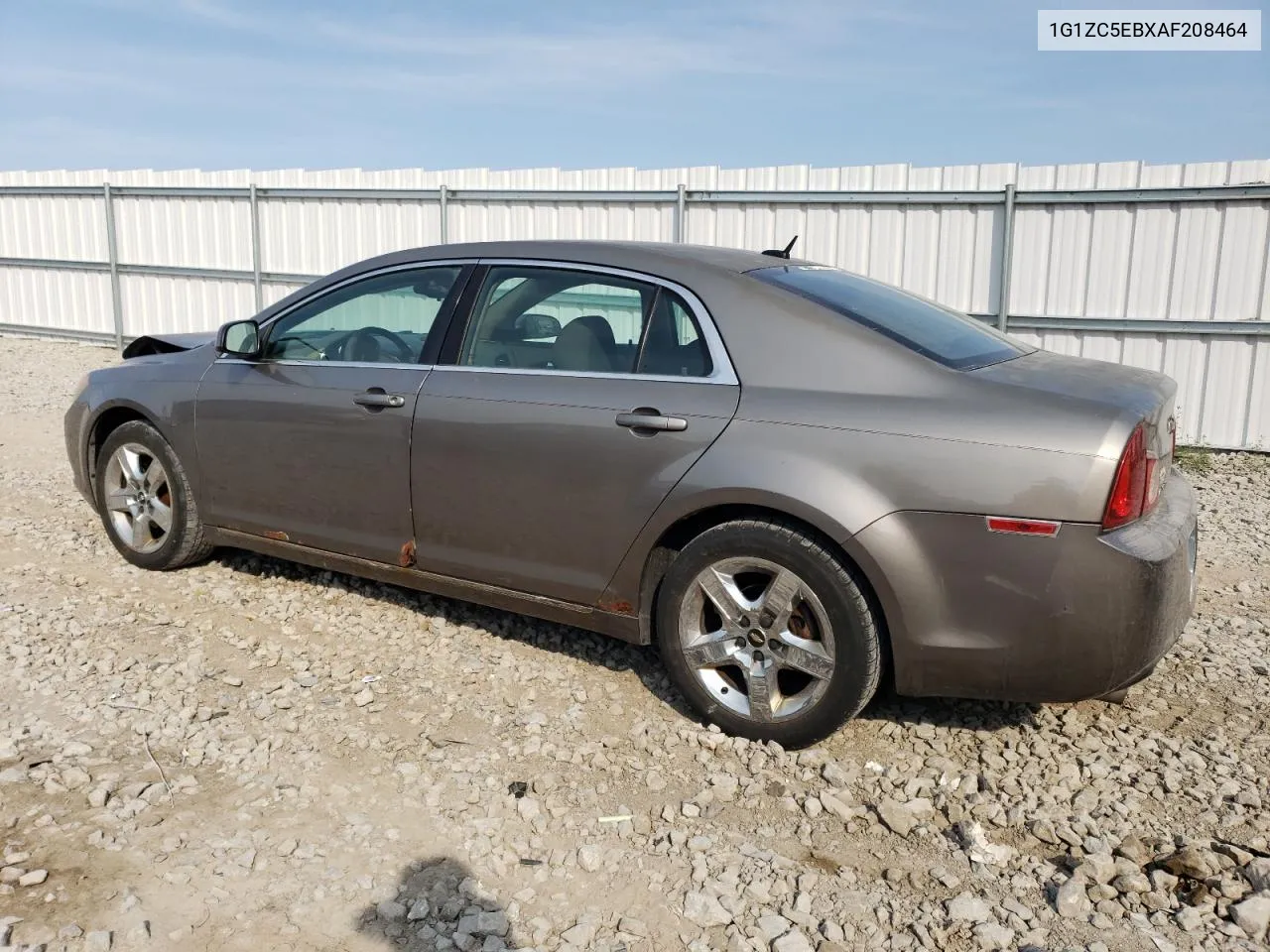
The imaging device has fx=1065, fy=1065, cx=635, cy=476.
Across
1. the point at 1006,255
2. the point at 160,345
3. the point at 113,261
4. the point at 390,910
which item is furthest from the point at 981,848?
the point at 113,261

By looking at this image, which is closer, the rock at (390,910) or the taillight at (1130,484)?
the rock at (390,910)

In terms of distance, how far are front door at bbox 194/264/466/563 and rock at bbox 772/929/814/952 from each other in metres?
2.22

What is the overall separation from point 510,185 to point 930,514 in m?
10.1

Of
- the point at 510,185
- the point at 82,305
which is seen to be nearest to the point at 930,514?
the point at 510,185

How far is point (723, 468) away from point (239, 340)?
2438 mm

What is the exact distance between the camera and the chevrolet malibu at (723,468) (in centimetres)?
308

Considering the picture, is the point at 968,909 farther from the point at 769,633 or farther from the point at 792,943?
the point at 769,633

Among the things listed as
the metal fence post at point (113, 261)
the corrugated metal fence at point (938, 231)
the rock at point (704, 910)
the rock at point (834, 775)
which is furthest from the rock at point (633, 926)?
the metal fence post at point (113, 261)

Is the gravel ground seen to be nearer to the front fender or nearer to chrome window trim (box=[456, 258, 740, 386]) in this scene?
the front fender

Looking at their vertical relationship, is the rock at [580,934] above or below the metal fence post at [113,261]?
below

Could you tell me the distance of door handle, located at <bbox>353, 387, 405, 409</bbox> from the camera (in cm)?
416

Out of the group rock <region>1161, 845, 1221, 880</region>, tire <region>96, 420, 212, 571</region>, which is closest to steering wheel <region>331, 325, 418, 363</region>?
tire <region>96, 420, 212, 571</region>

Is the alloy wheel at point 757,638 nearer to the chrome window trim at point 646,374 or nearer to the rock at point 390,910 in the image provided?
the chrome window trim at point 646,374

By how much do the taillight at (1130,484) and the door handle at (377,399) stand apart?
2548 millimetres
